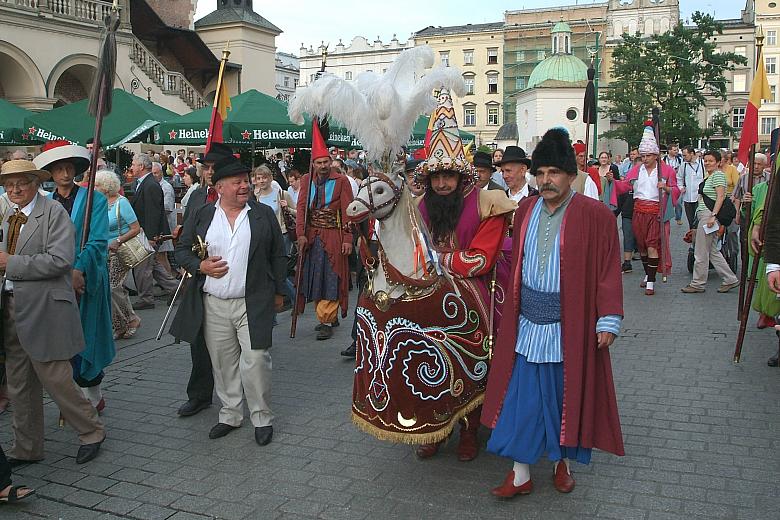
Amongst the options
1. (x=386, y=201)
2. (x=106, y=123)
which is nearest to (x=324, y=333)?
(x=386, y=201)

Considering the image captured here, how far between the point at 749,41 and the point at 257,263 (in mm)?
81149

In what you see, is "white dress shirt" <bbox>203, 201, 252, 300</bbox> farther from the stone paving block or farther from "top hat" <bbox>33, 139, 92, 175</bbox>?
the stone paving block

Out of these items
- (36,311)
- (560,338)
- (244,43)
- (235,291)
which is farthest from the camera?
(244,43)

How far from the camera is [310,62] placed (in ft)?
331

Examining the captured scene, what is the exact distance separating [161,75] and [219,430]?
24.5 meters

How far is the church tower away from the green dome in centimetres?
3205

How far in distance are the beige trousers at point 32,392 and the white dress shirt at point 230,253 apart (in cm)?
105

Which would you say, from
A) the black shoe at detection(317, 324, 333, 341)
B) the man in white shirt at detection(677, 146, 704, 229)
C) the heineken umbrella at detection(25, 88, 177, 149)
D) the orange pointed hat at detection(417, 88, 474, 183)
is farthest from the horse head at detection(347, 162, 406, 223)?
the man in white shirt at detection(677, 146, 704, 229)

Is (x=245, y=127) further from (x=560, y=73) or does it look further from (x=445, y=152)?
(x=560, y=73)

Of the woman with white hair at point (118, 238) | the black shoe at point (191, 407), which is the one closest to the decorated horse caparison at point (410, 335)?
the black shoe at point (191, 407)

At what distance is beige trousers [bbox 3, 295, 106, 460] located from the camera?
4734mm

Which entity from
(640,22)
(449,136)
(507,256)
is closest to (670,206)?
(507,256)

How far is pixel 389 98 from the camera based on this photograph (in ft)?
16.5

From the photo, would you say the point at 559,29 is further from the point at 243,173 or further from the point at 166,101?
the point at 243,173
